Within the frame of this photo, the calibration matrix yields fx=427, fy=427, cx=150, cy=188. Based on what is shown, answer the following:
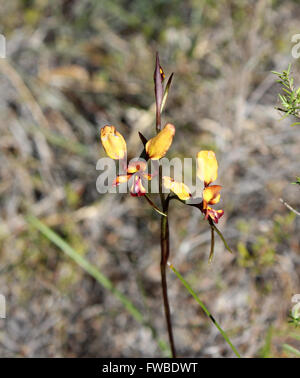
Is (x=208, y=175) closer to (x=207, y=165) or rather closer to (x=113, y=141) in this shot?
(x=207, y=165)

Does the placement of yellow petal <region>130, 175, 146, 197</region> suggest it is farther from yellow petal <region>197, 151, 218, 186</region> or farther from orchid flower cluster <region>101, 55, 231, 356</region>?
yellow petal <region>197, 151, 218, 186</region>

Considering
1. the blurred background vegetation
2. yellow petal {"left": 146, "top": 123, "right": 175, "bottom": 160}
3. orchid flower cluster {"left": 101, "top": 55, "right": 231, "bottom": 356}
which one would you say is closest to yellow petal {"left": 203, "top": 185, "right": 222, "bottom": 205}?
orchid flower cluster {"left": 101, "top": 55, "right": 231, "bottom": 356}

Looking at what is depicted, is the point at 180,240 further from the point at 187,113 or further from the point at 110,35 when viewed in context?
the point at 110,35

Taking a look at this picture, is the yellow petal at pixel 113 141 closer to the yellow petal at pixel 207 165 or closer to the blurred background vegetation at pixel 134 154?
the yellow petal at pixel 207 165

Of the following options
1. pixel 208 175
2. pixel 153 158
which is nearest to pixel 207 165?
pixel 208 175

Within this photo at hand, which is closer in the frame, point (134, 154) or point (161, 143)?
point (161, 143)

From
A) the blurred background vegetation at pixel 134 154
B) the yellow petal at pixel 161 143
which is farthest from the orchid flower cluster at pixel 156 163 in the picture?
the blurred background vegetation at pixel 134 154
